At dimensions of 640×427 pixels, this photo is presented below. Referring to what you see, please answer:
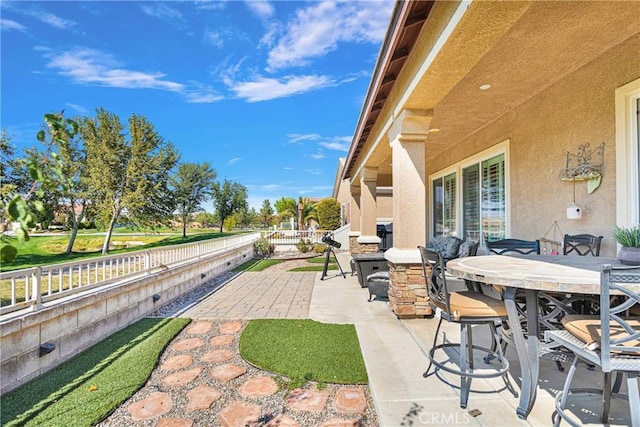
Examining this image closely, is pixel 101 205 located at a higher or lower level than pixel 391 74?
lower

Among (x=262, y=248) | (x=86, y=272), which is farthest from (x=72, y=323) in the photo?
(x=262, y=248)

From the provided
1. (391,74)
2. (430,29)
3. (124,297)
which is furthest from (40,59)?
(430,29)

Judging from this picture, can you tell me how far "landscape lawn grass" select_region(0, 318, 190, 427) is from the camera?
2.47 meters

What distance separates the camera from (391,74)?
4430mm

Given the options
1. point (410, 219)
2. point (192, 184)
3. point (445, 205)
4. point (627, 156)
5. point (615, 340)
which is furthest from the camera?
point (192, 184)

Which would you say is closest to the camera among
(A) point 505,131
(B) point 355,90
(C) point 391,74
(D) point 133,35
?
(C) point 391,74

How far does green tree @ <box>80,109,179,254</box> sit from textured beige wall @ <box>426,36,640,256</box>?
18.8 metres

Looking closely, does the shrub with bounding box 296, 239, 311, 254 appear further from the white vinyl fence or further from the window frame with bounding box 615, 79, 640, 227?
the window frame with bounding box 615, 79, 640, 227

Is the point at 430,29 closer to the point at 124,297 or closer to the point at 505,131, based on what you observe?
the point at 505,131

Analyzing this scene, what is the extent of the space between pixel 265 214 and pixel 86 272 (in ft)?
153

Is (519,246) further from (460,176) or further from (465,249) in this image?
(460,176)

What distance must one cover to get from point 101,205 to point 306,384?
19.7 metres

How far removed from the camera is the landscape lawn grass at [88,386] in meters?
2.47

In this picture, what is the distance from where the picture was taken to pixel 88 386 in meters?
2.91
